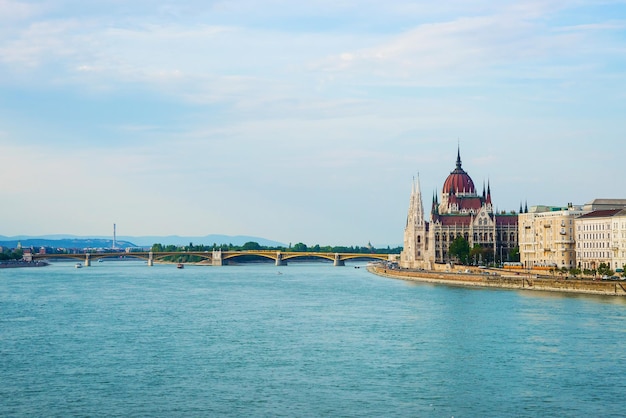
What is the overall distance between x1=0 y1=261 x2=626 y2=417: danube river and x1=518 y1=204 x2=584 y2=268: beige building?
3538cm

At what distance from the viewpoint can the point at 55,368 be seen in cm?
3578

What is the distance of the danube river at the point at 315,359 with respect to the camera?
29.4m

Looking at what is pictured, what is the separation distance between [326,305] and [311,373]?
29740 mm

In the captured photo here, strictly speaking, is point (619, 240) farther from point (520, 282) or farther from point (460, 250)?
point (460, 250)

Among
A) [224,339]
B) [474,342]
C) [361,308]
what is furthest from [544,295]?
[224,339]

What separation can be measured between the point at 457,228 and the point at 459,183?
1400 cm

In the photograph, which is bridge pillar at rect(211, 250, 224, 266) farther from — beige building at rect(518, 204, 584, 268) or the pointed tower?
beige building at rect(518, 204, 584, 268)

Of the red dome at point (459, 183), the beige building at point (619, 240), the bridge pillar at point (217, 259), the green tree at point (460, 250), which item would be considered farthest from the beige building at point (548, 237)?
the bridge pillar at point (217, 259)

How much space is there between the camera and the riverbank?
7156 centimetres

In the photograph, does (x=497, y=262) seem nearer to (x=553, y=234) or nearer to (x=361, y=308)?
(x=553, y=234)

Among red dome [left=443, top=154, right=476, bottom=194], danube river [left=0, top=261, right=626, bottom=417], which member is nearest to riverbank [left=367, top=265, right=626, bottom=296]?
danube river [left=0, top=261, right=626, bottom=417]

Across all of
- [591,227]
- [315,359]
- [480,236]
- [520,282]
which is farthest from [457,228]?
[315,359]

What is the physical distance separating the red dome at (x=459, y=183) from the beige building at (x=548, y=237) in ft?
114

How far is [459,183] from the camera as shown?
152750 millimetres
